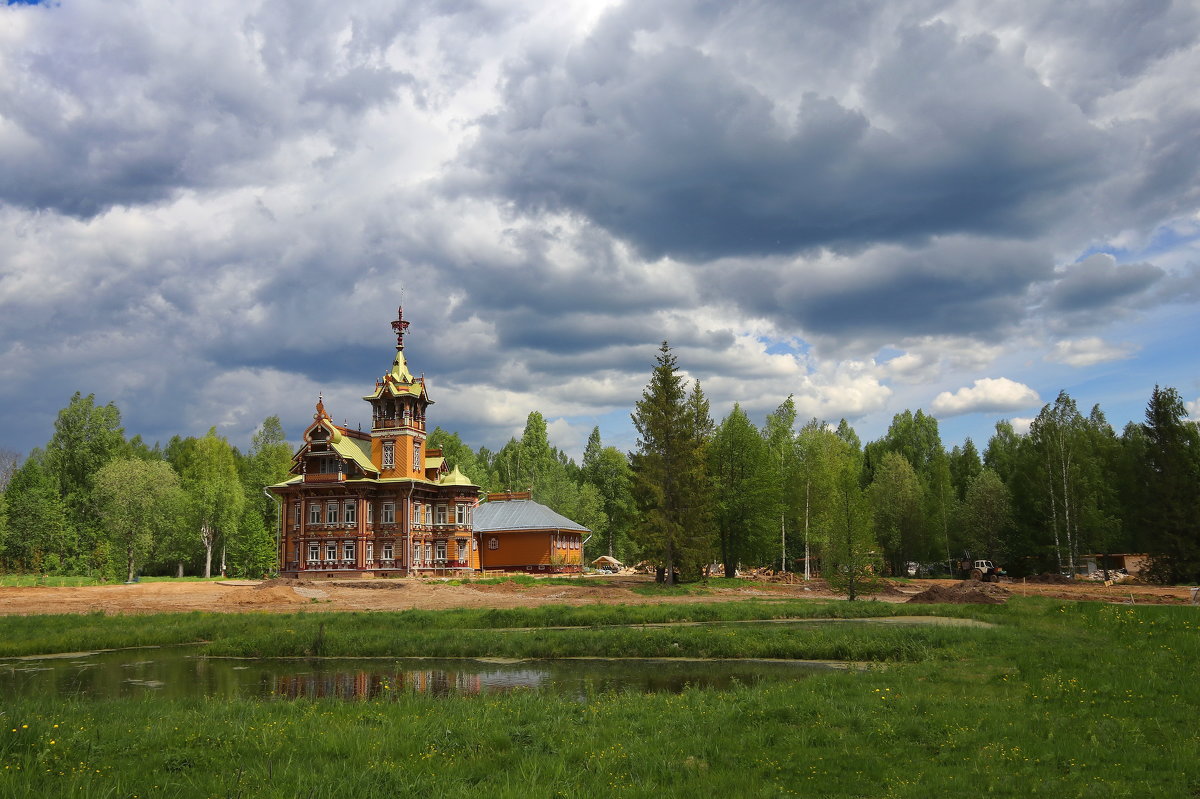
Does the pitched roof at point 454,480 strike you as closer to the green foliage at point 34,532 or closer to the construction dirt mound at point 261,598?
the construction dirt mound at point 261,598

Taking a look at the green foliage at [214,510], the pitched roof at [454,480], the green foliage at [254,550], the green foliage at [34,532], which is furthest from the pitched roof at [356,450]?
the green foliage at [34,532]

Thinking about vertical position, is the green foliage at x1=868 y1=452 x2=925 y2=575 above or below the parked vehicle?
above

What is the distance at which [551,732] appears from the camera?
13031 millimetres

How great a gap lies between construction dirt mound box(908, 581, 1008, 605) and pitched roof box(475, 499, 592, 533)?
128 feet

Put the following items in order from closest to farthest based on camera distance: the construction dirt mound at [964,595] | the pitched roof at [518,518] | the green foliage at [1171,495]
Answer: the construction dirt mound at [964,595] → the green foliage at [1171,495] → the pitched roof at [518,518]

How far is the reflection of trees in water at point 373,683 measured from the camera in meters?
19.6

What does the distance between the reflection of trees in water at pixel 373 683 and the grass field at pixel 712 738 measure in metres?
3.07

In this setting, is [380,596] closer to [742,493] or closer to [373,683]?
[373,683]

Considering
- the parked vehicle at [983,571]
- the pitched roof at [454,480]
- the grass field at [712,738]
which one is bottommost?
the parked vehicle at [983,571]

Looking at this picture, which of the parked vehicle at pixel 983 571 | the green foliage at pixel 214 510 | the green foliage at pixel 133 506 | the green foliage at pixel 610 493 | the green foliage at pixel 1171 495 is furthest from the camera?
the green foliage at pixel 610 493

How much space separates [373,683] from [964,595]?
30.6 meters

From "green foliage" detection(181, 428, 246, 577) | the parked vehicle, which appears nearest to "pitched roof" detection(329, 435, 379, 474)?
"green foliage" detection(181, 428, 246, 577)

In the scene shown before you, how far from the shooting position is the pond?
Answer: 775 inches

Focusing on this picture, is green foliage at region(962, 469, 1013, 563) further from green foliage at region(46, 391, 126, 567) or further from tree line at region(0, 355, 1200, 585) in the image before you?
green foliage at region(46, 391, 126, 567)
